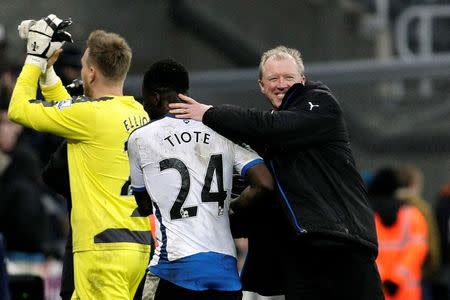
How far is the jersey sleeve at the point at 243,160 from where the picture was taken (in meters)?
7.62

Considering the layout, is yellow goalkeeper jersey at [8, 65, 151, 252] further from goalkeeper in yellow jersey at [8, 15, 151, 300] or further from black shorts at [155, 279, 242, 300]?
black shorts at [155, 279, 242, 300]

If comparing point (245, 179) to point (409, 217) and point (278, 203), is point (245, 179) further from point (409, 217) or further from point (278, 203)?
point (409, 217)

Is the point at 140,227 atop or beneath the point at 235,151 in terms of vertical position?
beneath

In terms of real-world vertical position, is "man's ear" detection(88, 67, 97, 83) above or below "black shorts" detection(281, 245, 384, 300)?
above

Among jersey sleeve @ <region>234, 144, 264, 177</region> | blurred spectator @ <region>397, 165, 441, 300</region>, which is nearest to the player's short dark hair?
jersey sleeve @ <region>234, 144, 264, 177</region>

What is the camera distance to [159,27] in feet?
68.3

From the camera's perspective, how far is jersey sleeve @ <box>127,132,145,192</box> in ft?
25.4

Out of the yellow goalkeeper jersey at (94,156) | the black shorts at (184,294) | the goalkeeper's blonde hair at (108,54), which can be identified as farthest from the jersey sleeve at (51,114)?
the black shorts at (184,294)

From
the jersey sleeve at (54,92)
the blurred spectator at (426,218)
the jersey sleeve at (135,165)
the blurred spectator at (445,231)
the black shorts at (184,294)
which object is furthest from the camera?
the blurred spectator at (445,231)

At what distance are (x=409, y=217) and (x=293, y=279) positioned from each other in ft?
17.9

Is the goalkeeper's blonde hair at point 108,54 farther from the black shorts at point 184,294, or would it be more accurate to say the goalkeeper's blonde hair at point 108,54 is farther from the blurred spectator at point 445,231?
the blurred spectator at point 445,231

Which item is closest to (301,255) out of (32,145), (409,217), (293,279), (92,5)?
(293,279)

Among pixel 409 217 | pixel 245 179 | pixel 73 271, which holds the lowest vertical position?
pixel 409 217

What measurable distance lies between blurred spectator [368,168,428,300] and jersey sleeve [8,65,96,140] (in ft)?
16.8
